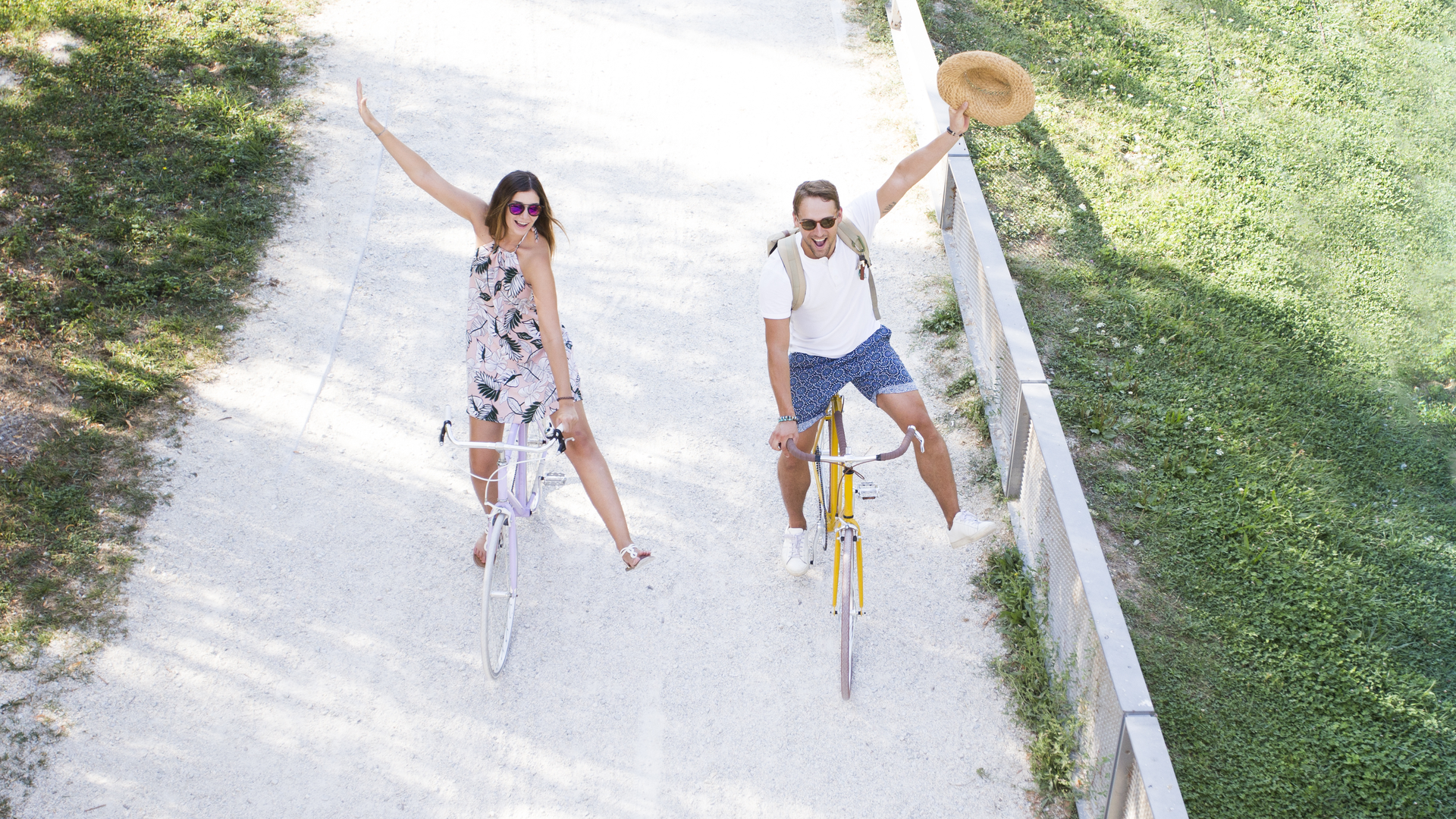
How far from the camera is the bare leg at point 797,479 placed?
16.2 feet

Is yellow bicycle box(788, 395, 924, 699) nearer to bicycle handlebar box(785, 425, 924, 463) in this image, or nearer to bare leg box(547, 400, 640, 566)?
bicycle handlebar box(785, 425, 924, 463)

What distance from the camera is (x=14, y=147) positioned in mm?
7711

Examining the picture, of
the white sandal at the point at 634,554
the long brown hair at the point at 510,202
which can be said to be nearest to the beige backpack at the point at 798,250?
the long brown hair at the point at 510,202

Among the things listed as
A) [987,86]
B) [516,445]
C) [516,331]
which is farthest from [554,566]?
[987,86]

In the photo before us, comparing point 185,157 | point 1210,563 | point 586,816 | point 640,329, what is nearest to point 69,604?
point 586,816

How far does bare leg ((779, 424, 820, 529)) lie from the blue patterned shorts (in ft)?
0.31

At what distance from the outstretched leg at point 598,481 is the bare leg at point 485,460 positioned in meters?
0.36

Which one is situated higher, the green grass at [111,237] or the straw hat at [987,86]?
the straw hat at [987,86]

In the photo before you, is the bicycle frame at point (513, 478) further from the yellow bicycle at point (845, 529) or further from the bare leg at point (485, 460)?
the yellow bicycle at point (845, 529)

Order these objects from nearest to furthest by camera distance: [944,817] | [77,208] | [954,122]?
[944,817]
[954,122]
[77,208]

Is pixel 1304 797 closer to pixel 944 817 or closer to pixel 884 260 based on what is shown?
pixel 944 817

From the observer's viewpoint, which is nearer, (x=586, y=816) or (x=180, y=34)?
(x=586, y=816)

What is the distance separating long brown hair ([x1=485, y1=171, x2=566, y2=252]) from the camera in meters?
4.37

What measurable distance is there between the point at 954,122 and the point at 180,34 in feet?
23.2
